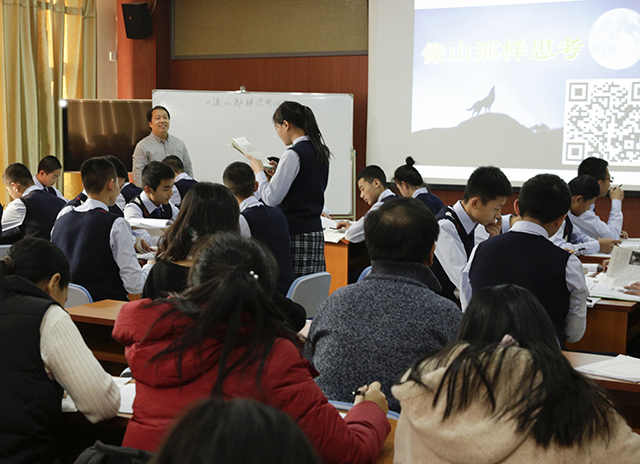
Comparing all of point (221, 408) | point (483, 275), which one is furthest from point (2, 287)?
point (483, 275)

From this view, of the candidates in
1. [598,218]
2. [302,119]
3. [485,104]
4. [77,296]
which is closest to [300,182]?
[302,119]

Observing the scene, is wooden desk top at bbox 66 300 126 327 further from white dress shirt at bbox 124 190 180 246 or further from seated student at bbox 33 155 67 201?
seated student at bbox 33 155 67 201

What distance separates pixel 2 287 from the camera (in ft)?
4.72

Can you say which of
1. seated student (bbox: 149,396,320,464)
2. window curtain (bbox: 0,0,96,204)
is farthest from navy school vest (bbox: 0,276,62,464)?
window curtain (bbox: 0,0,96,204)

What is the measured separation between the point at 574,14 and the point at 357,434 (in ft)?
17.0

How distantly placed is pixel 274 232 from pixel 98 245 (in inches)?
33.4

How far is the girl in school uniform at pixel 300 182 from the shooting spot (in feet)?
10.8

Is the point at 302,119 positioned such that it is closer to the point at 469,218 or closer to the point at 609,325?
the point at 469,218

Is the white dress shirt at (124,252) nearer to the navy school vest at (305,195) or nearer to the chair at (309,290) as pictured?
the chair at (309,290)

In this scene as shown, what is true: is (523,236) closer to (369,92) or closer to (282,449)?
(282,449)

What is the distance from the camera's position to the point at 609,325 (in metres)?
2.74

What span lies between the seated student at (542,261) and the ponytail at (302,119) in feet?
4.25

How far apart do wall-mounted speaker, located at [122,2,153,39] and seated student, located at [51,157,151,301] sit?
4.18 meters

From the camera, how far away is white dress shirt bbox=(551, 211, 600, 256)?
365cm
